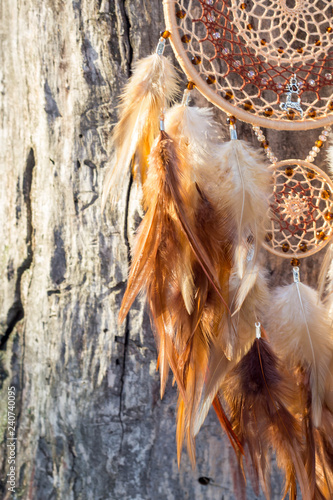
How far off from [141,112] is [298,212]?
1.08 feet

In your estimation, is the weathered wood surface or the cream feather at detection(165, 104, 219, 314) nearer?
the cream feather at detection(165, 104, 219, 314)

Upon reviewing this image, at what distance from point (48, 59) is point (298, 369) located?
27.1 inches

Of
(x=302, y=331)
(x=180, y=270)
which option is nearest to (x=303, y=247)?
(x=302, y=331)

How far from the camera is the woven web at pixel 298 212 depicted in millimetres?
808

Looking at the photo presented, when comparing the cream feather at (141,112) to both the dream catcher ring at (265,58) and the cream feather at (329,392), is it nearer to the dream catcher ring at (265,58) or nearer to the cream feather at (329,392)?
the dream catcher ring at (265,58)

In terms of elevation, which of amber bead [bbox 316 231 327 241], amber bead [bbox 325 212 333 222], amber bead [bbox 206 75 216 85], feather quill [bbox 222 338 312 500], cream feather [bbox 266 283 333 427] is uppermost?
amber bead [bbox 206 75 216 85]

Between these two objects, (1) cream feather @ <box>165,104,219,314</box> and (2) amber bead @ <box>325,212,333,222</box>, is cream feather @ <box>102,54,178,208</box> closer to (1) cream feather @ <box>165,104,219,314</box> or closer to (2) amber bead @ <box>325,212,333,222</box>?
(1) cream feather @ <box>165,104,219,314</box>

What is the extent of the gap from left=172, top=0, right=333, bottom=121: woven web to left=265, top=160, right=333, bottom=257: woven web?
106 mm

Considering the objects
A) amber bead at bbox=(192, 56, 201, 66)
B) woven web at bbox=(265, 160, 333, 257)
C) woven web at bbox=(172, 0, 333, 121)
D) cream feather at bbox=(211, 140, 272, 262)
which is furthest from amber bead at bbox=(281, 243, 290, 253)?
amber bead at bbox=(192, 56, 201, 66)

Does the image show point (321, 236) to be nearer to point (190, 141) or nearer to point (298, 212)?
point (298, 212)

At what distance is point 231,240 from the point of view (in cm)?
70

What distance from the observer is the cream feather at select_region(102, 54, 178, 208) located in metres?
0.69

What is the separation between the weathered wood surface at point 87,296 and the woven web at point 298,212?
0.05 metres

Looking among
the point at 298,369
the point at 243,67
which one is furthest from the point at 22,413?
the point at 243,67
